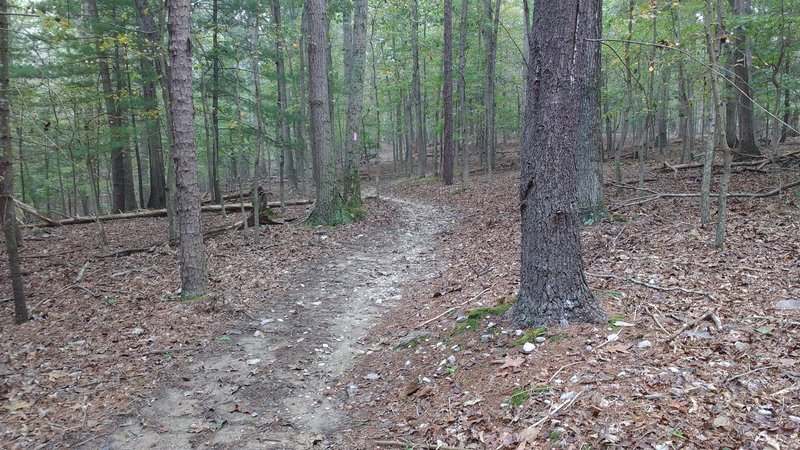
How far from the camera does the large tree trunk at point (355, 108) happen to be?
42.0ft

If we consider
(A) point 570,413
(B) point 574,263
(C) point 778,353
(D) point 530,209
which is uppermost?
(D) point 530,209

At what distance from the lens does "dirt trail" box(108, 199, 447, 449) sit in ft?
13.7

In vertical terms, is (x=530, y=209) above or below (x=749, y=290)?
above

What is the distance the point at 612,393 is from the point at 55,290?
30.9ft

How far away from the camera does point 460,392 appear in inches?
159

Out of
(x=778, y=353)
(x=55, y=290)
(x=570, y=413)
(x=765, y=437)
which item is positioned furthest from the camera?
(x=55, y=290)

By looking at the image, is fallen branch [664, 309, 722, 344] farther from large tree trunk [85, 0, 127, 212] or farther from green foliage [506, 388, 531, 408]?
large tree trunk [85, 0, 127, 212]

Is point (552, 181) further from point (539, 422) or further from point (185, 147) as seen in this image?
point (185, 147)

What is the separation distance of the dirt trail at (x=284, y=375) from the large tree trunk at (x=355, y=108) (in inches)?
176

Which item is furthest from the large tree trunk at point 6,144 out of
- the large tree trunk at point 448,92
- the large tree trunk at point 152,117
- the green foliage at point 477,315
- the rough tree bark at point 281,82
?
the large tree trunk at point 448,92

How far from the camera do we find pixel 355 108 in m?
13.2

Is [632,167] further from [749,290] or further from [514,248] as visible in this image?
[749,290]

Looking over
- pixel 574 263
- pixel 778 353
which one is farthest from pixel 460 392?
pixel 778 353

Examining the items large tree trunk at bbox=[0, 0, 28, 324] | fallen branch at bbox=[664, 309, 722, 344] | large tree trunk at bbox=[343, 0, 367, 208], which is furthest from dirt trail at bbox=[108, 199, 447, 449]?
large tree trunk at bbox=[343, 0, 367, 208]
